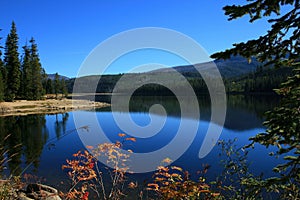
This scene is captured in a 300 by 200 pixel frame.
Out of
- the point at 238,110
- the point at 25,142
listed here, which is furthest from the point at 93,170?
the point at 238,110

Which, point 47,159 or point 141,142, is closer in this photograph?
point 47,159

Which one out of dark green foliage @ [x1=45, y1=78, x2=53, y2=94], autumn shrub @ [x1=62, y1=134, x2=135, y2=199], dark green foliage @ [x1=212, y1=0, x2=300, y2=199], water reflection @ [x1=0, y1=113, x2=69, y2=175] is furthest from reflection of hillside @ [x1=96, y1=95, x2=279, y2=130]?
dark green foliage @ [x1=45, y1=78, x2=53, y2=94]

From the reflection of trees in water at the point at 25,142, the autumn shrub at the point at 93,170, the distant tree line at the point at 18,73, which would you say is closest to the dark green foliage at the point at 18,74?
the distant tree line at the point at 18,73

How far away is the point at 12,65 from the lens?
53062mm

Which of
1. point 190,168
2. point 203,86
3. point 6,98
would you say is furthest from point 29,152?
point 203,86

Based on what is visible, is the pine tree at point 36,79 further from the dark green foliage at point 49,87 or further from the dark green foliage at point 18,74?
the dark green foliage at point 49,87

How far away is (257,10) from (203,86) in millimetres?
134359

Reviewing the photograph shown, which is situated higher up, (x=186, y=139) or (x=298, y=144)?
(x=298, y=144)

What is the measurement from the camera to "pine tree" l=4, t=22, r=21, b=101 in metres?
51.6

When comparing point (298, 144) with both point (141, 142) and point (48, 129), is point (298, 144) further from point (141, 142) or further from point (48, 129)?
point (48, 129)

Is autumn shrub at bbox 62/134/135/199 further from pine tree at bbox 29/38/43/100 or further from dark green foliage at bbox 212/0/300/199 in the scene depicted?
pine tree at bbox 29/38/43/100

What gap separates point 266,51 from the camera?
249cm

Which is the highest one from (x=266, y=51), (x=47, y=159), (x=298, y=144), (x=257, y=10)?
(x=257, y=10)

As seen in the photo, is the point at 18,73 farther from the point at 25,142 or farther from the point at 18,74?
A: the point at 25,142
